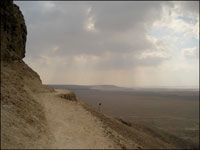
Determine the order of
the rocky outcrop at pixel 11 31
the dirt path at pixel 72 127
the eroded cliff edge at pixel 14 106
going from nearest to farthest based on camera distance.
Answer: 1. the eroded cliff edge at pixel 14 106
2. the dirt path at pixel 72 127
3. the rocky outcrop at pixel 11 31

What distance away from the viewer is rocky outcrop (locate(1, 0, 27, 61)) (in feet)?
47.7

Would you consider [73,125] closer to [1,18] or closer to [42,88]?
[42,88]

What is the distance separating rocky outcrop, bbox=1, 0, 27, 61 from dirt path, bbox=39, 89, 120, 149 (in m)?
5.15

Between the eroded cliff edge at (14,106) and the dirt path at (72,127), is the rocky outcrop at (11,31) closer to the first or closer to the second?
the eroded cliff edge at (14,106)

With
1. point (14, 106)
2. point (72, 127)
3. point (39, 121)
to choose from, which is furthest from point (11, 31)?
point (72, 127)

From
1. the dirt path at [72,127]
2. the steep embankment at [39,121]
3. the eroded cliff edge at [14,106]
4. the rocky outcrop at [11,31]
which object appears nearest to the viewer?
the eroded cliff edge at [14,106]

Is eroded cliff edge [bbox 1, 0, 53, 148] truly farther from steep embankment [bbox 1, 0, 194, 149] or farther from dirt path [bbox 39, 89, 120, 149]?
dirt path [bbox 39, 89, 120, 149]

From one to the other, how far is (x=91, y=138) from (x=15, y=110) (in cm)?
489

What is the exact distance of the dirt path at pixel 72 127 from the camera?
9660mm

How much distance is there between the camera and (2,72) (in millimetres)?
11961

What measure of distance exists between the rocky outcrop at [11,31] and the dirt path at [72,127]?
5145 millimetres

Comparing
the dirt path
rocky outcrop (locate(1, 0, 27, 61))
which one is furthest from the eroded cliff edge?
the dirt path

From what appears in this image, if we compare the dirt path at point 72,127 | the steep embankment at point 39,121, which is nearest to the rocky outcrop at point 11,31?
the steep embankment at point 39,121

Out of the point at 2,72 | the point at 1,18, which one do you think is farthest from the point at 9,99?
the point at 1,18
